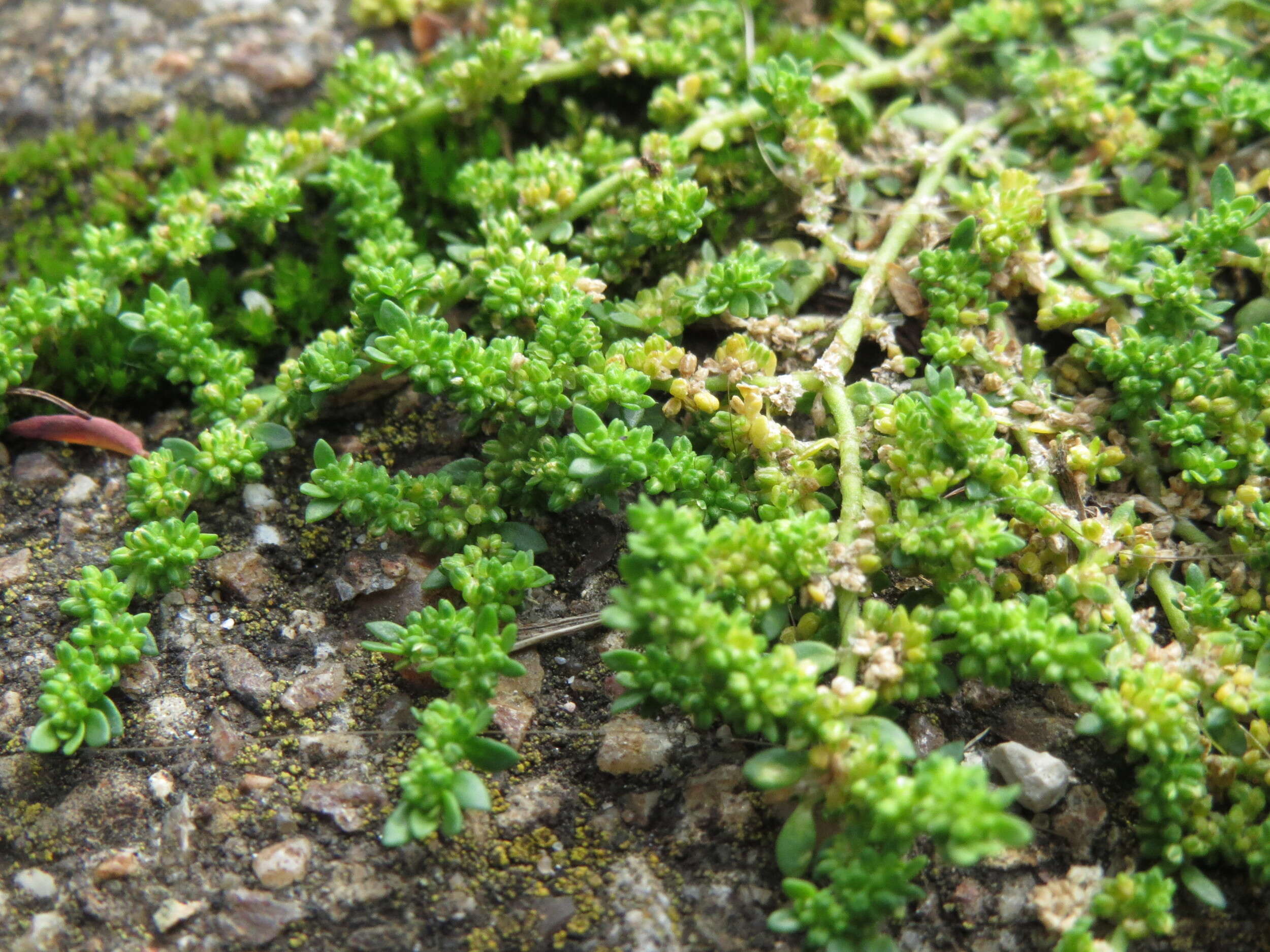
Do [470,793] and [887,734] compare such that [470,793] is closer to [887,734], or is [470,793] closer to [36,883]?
[887,734]

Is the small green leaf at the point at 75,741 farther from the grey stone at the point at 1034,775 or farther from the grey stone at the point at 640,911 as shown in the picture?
the grey stone at the point at 1034,775

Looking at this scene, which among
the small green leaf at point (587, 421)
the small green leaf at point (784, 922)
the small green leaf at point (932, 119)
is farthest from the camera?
the small green leaf at point (932, 119)

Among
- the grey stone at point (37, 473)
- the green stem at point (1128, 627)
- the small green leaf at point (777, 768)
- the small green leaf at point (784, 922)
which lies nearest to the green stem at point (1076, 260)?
the green stem at point (1128, 627)

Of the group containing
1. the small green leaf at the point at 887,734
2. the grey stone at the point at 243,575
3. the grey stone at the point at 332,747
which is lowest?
the grey stone at the point at 332,747

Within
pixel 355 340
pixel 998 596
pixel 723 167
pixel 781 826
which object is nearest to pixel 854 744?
pixel 781 826

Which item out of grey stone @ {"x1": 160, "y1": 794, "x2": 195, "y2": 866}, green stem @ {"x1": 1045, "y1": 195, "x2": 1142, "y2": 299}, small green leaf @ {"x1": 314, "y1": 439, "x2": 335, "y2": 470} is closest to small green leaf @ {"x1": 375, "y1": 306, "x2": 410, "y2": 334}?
small green leaf @ {"x1": 314, "y1": 439, "x2": 335, "y2": 470}

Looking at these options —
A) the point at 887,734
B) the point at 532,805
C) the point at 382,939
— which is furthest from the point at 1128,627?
the point at 382,939

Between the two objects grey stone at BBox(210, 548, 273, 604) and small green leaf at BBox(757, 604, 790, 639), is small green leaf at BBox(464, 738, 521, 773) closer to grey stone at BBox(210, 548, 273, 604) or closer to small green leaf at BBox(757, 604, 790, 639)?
small green leaf at BBox(757, 604, 790, 639)
